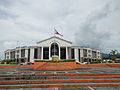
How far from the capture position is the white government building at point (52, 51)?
1845 inches

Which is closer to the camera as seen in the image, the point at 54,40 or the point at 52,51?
the point at 54,40

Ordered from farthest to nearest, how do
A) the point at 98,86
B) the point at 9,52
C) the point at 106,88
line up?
the point at 9,52 < the point at 98,86 < the point at 106,88

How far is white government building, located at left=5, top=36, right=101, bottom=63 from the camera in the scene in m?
46.9

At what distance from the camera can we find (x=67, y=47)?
161 ft

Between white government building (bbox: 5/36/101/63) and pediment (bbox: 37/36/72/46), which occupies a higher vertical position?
pediment (bbox: 37/36/72/46)

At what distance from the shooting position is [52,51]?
164 feet

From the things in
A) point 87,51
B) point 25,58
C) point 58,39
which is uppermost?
point 58,39

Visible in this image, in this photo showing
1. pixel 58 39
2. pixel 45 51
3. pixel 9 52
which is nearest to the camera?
pixel 58 39

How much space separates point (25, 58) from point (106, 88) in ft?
172

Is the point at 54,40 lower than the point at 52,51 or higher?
higher

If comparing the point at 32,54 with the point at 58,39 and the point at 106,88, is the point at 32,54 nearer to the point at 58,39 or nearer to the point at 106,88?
the point at 58,39

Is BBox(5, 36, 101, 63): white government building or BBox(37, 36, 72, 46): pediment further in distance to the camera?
BBox(5, 36, 101, 63): white government building

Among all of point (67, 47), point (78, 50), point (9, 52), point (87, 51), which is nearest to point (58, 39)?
point (67, 47)

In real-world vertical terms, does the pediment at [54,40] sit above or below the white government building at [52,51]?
above
